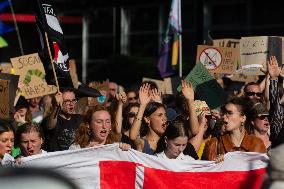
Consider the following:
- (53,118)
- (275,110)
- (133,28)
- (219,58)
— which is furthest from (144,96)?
(133,28)

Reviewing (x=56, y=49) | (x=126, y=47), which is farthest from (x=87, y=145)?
(x=126, y=47)

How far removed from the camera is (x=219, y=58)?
36.5ft

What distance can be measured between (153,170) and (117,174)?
282mm

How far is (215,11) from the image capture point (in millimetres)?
24641

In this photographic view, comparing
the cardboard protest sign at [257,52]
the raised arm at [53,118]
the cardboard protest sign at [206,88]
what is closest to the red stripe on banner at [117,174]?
the raised arm at [53,118]

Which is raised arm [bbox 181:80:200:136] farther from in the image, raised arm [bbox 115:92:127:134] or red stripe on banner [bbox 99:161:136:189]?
red stripe on banner [bbox 99:161:136:189]

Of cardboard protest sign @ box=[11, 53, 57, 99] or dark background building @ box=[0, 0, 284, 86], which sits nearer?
cardboard protest sign @ box=[11, 53, 57, 99]

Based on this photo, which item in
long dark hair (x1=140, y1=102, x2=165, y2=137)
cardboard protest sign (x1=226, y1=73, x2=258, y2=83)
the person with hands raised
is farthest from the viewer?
cardboard protest sign (x1=226, y1=73, x2=258, y2=83)

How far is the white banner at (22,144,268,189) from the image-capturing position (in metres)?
6.38

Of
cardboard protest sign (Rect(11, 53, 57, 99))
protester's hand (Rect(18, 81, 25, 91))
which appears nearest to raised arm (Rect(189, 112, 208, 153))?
→ cardboard protest sign (Rect(11, 53, 57, 99))

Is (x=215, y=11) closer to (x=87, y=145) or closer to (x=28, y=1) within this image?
(x=28, y=1)

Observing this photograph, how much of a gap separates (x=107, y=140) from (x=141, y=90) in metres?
0.78

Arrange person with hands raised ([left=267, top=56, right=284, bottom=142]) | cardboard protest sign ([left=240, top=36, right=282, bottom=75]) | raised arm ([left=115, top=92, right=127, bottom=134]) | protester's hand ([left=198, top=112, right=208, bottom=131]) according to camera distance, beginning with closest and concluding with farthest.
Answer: person with hands raised ([left=267, top=56, right=284, bottom=142]) → raised arm ([left=115, top=92, right=127, bottom=134]) → protester's hand ([left=198, top=112, right=208, bottom=131]) → cardboard protest sign ([left=240, top=36, right=282, bottom=75])

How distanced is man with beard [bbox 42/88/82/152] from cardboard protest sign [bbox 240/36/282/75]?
2.63m
